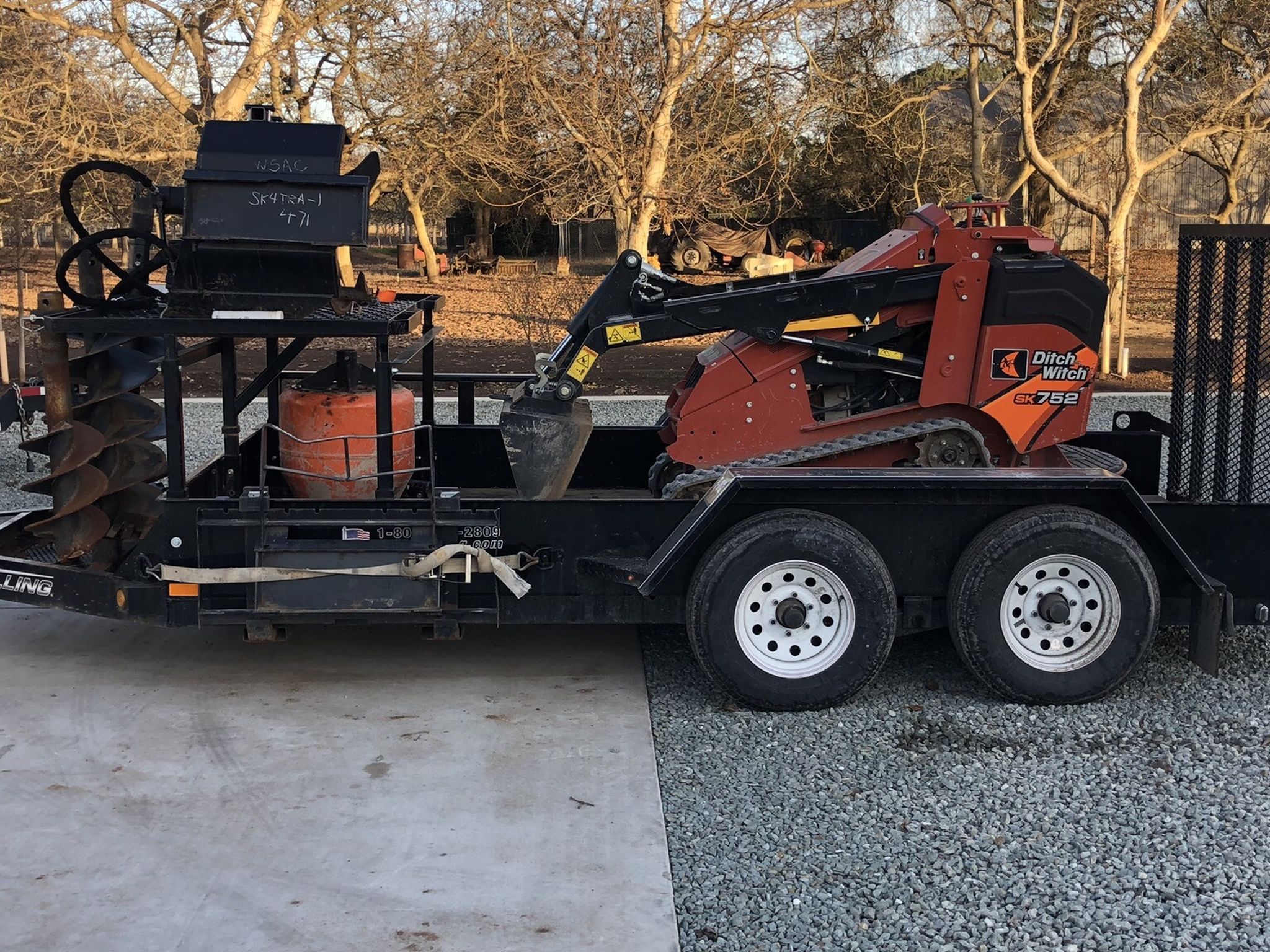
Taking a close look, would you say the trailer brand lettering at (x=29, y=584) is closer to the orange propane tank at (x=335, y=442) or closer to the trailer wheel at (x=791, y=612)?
the orange propane tank at (x=335, y=442)

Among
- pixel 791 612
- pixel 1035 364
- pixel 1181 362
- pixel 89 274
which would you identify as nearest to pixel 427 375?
pixel 89 274

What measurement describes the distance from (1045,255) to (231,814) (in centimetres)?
429

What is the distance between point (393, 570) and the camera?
5668mm

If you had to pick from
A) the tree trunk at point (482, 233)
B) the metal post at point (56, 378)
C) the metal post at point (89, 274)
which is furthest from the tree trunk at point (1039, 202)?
the metal post at point (56, 378)

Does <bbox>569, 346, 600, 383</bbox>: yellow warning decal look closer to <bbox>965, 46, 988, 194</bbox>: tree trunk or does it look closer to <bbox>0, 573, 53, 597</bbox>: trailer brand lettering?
<bbox>0, 573, 53, 597</bbox>: trailer brand lettering

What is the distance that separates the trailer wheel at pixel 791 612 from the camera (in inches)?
220

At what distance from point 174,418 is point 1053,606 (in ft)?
12.6

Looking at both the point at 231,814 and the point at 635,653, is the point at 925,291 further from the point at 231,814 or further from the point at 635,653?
the point at 231,814

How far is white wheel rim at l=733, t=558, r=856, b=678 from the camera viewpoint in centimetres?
563

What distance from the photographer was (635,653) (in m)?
6.56

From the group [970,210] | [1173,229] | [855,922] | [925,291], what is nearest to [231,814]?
[855,922]

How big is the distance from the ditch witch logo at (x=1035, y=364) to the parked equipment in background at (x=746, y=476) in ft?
0.06

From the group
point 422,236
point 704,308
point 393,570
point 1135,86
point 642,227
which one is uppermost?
point 1135,86

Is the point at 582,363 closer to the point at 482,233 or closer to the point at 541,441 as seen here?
the point at 541,441
